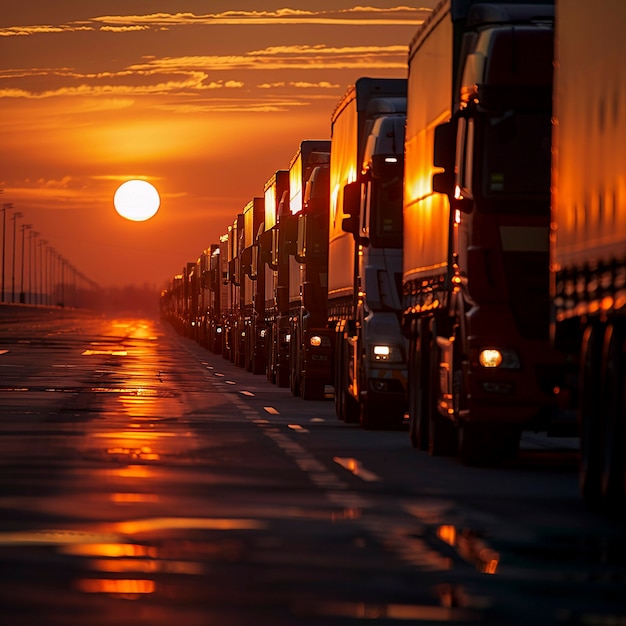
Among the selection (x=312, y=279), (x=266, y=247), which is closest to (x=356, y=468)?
(x=312, y=279)

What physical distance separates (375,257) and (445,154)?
610 cm

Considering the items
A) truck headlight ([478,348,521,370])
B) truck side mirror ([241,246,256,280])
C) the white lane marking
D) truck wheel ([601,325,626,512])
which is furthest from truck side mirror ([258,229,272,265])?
truck wheel ([601,325,626,512])

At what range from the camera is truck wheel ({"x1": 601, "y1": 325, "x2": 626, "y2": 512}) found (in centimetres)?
1254

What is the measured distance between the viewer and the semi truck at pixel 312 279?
110 ft

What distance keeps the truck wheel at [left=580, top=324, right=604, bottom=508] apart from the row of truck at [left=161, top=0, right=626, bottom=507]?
2 cm

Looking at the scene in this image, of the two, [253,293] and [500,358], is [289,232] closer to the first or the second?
[253,293]

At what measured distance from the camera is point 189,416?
26062mm

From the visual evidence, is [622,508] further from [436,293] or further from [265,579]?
[436,293]

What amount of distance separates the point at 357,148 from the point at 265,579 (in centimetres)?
1666

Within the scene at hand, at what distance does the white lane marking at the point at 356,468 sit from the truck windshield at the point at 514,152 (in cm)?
262

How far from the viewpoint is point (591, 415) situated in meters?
13.4

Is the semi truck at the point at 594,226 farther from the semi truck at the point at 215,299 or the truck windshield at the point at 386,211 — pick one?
the semi truck at the point at 215,299

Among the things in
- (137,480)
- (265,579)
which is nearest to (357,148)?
(137,480)

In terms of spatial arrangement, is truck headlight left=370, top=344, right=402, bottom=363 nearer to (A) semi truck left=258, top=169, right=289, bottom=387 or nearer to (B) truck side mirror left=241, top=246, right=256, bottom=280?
(A) semi truck left=258, top=169, right=289, bottom=387
